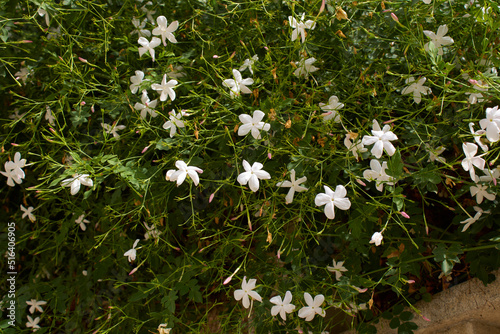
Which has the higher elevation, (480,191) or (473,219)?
(480,191)

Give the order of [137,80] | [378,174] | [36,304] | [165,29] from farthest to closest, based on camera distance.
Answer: [36,304] → [137,80] → [165,29] → [378,174]

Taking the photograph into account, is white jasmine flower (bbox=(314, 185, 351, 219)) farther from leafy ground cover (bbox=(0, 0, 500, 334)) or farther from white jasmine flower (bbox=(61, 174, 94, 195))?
white jasmine flower (bbox=(61, 174, 94, 195))

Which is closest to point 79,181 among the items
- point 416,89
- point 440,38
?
point 416,89

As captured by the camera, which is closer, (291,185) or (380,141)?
(380,141)

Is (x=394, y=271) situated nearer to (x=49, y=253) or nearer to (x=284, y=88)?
(x=284, y=88)

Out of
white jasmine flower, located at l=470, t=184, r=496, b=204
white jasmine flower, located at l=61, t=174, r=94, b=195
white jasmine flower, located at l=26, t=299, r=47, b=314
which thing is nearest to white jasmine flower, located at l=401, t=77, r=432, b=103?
white jasmine flower, located at l=470, t=184, r=496, b=204

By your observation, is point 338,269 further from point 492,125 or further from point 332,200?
point 492,125

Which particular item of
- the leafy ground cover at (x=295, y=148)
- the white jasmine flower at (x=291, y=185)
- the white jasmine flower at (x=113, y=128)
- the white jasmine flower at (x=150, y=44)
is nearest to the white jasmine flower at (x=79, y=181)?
the leafy ground cover at (x=295, y=148)

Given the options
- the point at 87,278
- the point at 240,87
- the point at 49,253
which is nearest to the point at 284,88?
the point at 240,87
